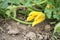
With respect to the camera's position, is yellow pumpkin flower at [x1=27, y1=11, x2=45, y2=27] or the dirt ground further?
yellow pumpkin flower at [x1=27, y1=11, x2=45, y2=27]

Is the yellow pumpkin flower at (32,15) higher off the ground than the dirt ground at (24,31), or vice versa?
the yellow pumpkin flower at (32,15)

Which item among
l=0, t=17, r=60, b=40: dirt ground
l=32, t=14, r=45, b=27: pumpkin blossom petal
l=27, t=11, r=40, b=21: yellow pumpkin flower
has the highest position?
l=27, t=11, r=40, b=21: yellow pumpkin flower

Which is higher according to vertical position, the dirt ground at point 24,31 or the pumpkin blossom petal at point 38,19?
the pumpkin blossom petal at point 38,19

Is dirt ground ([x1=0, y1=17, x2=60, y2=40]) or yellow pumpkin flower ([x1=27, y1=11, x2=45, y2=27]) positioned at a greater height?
yellow pumpkin flower ([x1=27, y1=11, x2=45, y2=27])

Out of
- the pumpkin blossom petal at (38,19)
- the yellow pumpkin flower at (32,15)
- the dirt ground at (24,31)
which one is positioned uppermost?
the yellow pumpkin flower at (32,15)

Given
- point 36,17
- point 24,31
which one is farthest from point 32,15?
point 24,31

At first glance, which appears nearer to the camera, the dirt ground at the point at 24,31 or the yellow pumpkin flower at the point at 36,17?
the dirt ground at the point at 24,31

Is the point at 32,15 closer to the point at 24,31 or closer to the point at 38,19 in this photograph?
the point at 38,19

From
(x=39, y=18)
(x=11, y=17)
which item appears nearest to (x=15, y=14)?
(x=11, y=17)

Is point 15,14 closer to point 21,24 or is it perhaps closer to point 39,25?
point 21,24
